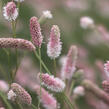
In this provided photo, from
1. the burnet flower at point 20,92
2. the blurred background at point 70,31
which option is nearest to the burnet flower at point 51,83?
the burnet flower at point 20,92

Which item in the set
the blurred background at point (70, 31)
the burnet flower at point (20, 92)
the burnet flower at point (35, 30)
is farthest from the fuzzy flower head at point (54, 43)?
the blurred background at point (70, 31)

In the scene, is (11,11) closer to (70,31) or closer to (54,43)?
(54,43)

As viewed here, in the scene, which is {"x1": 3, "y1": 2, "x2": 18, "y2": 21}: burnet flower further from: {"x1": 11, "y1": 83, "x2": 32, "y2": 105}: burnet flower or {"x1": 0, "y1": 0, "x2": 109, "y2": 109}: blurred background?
{"x1": 0, "y1": 0, "x2": 109, "y2": 109}: blurred background

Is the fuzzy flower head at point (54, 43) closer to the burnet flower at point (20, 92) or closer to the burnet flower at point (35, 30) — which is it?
the burnet flower at point (35, 30)

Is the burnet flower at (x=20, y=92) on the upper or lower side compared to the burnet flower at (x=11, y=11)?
lower

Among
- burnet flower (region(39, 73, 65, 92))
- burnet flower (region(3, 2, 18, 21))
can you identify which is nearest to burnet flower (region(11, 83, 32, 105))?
burnet flower (region(39, 73, 65, 92))

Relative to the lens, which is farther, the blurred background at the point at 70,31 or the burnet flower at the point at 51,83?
the blurred background at the point at 70,31

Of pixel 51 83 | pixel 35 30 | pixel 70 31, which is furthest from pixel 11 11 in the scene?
pixel 70 31

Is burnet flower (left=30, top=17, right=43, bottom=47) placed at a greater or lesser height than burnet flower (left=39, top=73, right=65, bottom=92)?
greater

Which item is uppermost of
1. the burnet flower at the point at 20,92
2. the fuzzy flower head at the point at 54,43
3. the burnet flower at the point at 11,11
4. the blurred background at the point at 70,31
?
the burnet flower at the point at 11,11
